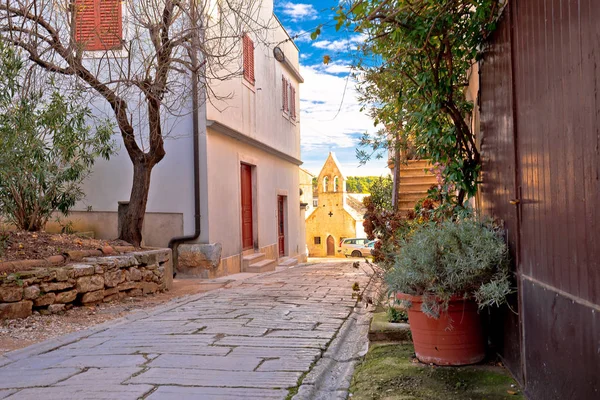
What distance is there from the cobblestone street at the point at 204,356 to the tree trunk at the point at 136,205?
9.57ft

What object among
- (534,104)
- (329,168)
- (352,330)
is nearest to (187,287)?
(352,330)

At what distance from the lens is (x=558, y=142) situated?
9.09ft

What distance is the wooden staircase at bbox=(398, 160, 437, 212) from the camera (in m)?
11.4

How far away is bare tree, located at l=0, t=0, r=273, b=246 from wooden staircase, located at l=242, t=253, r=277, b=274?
13.4 feet

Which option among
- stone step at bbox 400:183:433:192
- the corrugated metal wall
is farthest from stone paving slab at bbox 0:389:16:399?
stone step at bbox 400:183:433:192

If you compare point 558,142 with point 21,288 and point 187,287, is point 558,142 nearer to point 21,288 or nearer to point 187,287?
point 21,288

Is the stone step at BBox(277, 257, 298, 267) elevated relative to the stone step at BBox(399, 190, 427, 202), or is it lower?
lower

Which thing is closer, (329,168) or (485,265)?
(485,265)

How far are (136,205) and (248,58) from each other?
6041 millimetres

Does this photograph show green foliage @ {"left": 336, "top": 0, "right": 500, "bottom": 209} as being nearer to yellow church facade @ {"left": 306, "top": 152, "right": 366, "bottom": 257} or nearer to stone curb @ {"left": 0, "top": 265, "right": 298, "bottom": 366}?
stone curb @ {"left": 0, "top": 265, "right": 298, "bottom": 366}

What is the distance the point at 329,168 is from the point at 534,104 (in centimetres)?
4139

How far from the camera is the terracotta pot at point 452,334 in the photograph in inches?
159

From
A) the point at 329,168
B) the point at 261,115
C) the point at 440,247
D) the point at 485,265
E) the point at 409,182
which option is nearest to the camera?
the point at 485,265

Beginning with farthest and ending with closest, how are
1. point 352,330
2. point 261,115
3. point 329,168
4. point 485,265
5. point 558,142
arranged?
point 329,168 → point 261,115 → point 352,330 → point 485,265 → point 558,142
